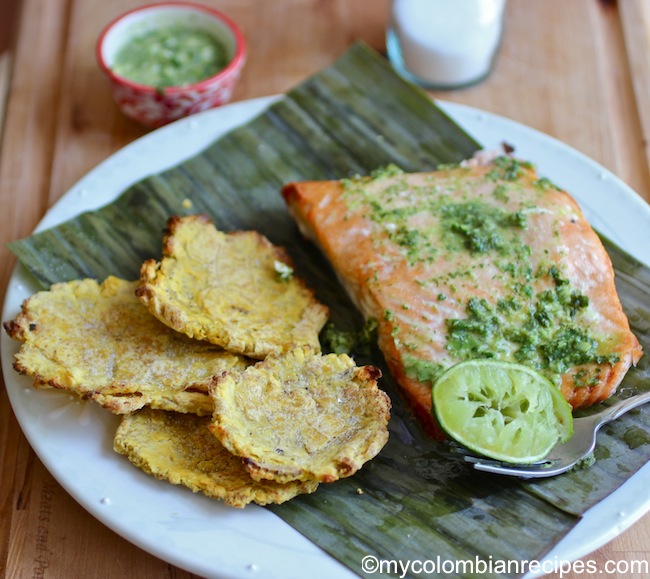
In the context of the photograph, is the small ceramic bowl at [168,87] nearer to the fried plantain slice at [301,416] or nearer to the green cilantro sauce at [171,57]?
the green cilantro sauce at [171,57]

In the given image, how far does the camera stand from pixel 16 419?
3879 millimetres

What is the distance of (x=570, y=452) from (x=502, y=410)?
38cm

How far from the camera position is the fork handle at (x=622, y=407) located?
3504 mm

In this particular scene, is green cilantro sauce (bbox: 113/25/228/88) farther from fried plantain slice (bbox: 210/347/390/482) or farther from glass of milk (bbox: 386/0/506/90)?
fried plantain slice (bbox: 210/347/390/482)

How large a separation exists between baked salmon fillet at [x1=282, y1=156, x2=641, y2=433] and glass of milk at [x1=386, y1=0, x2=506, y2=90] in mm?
1455

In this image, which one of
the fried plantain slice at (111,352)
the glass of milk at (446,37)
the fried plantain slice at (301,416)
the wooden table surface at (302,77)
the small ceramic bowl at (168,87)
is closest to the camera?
the fried plantain slice at (301,416)

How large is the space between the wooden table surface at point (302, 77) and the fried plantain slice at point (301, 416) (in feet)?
5.95

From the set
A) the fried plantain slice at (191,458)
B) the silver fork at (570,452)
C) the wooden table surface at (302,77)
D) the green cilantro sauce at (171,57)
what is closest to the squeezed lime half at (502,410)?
the silver fork at (570,452)

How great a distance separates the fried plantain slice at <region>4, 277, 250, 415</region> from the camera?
335 centimetres

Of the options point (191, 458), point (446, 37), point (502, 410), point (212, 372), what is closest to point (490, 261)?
point (502, 410)

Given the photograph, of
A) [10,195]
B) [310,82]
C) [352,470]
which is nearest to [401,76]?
[310,82]

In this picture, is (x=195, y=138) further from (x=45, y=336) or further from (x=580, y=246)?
(x=580, y=246)

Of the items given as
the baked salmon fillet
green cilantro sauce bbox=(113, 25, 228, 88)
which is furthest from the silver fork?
green cilantro sauce bbox=(113, 25, 228, 88)

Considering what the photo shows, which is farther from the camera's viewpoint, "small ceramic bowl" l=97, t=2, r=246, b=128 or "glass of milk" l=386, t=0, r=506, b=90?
"glass of milk" l=386, t=0, r=506, b=90
